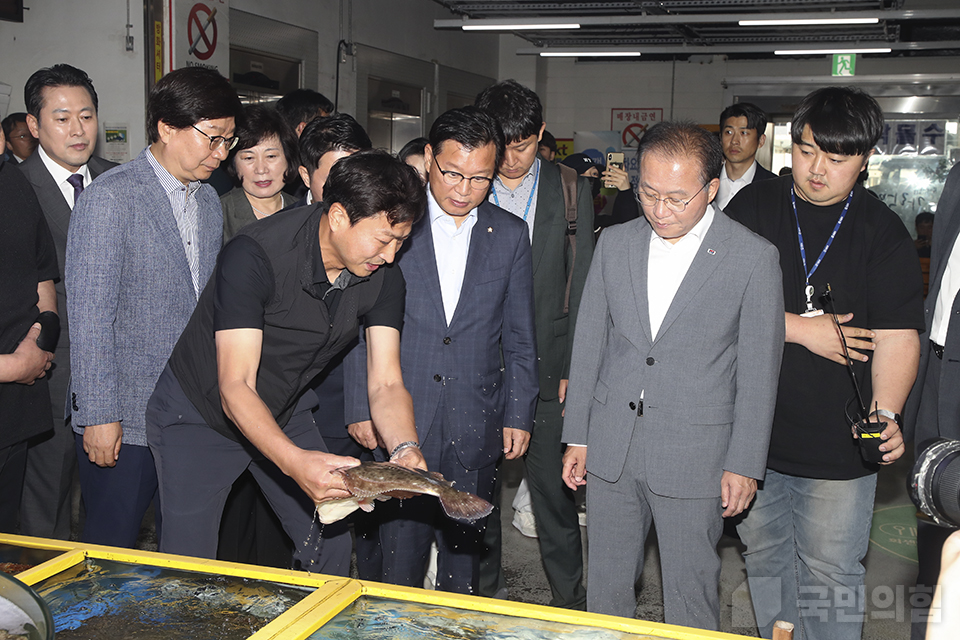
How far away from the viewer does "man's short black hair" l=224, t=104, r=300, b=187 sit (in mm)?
3061

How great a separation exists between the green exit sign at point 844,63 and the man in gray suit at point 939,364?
8282 millimetres

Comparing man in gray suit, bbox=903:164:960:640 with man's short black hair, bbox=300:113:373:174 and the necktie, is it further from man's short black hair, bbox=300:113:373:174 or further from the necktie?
the necktie

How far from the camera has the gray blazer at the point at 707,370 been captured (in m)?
2.18

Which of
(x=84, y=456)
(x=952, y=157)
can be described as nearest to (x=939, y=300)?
(x=84, y=456)

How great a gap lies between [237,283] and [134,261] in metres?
0.58

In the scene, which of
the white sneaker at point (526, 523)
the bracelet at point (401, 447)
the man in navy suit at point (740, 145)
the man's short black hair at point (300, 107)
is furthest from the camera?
the man in navy suit at point (740, 145)

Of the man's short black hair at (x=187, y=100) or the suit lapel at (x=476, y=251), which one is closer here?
the man's short black hair at (x=187, y=100)

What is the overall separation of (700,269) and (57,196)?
7.66 ft

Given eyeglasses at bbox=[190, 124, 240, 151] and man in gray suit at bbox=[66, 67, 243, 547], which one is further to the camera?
eyeglasses at bbox=[190, 124, 240, 151]

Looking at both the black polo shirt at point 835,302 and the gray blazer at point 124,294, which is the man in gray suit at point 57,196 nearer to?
the gray blazer at point 124,294

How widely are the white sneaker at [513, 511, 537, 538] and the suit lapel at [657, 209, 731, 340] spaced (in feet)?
6.51

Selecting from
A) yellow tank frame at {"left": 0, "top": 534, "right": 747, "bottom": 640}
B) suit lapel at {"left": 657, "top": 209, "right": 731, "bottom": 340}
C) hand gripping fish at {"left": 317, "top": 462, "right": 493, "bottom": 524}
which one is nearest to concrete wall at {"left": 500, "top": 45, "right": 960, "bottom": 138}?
suit lapel at {"left": 657, "top": 209, "right": 731, "bottom": 340}

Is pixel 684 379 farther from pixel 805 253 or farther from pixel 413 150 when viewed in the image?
pixel 413 150

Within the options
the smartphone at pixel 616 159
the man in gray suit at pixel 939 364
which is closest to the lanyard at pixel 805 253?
the man in gray suit at pixel 939 364
